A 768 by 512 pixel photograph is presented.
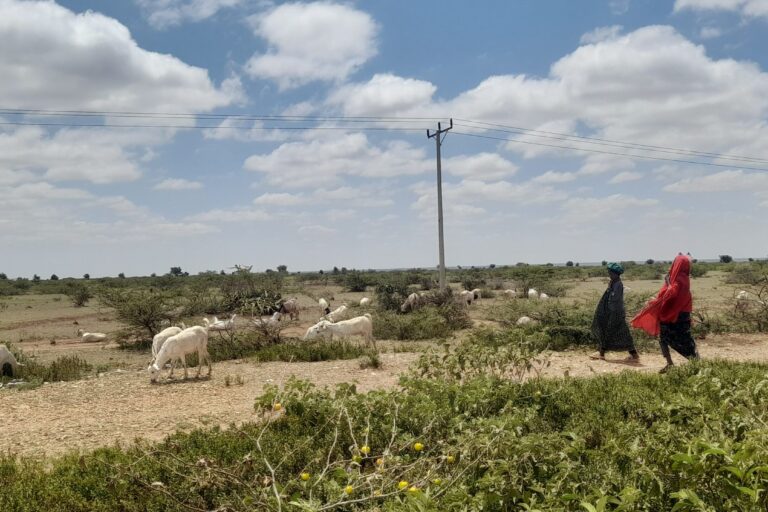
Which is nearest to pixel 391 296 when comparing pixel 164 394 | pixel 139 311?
pixel 139 311

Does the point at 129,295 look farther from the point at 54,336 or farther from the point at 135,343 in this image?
the point at 54,336

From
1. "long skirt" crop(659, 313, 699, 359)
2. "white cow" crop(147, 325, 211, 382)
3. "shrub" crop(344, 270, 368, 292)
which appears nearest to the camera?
"long skirt" crop(659, 313, 699, 359)

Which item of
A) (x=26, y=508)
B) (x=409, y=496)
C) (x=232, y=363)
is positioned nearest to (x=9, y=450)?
(x=26, y=508)

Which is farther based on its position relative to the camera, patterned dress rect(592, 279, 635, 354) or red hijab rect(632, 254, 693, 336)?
patterned dress rect(592, 279, 635, 354)

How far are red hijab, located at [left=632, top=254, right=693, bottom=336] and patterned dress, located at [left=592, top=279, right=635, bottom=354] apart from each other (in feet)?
5.34

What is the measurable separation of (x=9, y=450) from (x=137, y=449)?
175 centimetres

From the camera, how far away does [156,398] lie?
339 inches

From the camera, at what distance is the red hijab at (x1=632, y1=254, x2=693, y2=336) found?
8.40 metres

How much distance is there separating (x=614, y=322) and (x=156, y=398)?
7740 millimetres

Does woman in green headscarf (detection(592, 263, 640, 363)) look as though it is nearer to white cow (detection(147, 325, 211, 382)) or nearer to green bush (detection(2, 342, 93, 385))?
white cow (detection(147, 325, 211, 382))

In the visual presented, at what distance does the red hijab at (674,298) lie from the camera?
8398 mm

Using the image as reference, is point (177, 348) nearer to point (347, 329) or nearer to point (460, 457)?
point (347, 329)

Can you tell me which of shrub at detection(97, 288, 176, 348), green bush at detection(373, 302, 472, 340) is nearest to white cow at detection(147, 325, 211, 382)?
green bush at detection(373, 302, 472, 340)

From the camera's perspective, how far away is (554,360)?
10766mm
